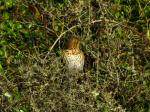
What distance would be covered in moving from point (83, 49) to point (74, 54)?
17cm

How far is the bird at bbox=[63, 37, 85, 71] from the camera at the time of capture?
4582mm

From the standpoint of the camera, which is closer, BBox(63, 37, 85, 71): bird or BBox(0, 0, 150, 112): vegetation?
BBox(0, 0, 150, 112): vegetation

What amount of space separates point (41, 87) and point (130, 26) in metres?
1.13

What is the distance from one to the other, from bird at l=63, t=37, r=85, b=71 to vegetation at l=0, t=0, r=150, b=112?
0.07m

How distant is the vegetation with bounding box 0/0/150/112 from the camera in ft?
13.9

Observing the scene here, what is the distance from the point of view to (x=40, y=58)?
4477mm

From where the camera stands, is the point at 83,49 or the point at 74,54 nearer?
the point at 74,54

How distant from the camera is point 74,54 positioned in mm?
4617

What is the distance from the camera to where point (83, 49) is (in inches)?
188

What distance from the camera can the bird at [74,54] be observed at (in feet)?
15.0

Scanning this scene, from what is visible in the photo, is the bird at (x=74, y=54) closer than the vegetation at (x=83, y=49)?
No

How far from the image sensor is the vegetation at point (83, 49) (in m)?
4.24

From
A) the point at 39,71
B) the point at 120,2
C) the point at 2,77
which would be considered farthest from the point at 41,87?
the point at 120,2

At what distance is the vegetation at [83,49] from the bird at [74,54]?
68mm
